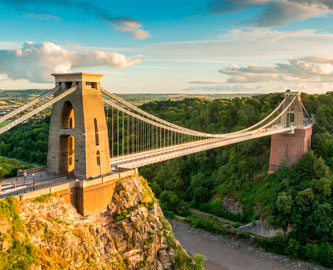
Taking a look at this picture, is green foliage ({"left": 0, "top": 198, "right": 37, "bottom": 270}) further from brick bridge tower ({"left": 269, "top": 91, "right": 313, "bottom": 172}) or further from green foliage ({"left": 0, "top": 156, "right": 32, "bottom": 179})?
brick bridge tower ({"left": 269, "top": 91, "right": 313, "bottom": 172})

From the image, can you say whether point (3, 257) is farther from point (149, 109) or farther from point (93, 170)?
point (149, 109)

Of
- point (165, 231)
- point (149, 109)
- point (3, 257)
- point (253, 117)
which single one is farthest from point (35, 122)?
point (3, 257)

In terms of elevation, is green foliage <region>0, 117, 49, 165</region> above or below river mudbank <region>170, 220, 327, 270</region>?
above

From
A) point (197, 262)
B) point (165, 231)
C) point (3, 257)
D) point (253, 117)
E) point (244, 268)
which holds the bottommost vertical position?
point (244, 268)

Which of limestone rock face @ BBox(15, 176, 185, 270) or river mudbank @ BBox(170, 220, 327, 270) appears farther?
river mudbank @ BBox(170, 220, 327, 270)

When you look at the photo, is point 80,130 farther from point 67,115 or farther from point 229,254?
point 229,254

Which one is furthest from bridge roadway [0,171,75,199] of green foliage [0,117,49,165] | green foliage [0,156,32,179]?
green foliage [0,117,49,165]
